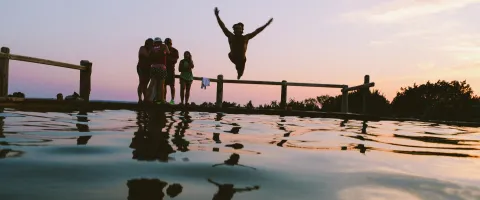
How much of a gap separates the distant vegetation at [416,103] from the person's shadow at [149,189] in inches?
485

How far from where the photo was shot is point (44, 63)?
10.8m

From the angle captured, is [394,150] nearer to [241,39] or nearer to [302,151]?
[302,151]

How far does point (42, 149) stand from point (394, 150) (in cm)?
290

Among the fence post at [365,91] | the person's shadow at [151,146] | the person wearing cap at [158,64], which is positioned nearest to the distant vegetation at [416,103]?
the fence post at [365,91]

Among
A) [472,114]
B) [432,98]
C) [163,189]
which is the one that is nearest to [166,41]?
[163,189]

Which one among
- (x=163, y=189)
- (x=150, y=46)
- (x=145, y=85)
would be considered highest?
(x=150, y=46)

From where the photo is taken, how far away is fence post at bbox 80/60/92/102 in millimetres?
12195

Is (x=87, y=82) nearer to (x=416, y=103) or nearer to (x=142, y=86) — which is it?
(x=142, y=86)

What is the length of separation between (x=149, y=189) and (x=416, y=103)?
28.4 m

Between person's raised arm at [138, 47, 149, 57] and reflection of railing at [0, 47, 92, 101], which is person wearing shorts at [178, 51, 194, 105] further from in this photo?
reflection of railing at [0, 47, 92, 101]

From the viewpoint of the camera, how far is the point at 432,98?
1131 inches

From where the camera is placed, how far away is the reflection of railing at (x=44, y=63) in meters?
10.1

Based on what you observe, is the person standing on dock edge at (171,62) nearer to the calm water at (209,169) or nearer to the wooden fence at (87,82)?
the wooden fence at (87,82)

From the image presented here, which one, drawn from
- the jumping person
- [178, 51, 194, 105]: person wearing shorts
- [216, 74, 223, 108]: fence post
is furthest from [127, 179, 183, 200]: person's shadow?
[216, 74, 223, 108]: fence post
